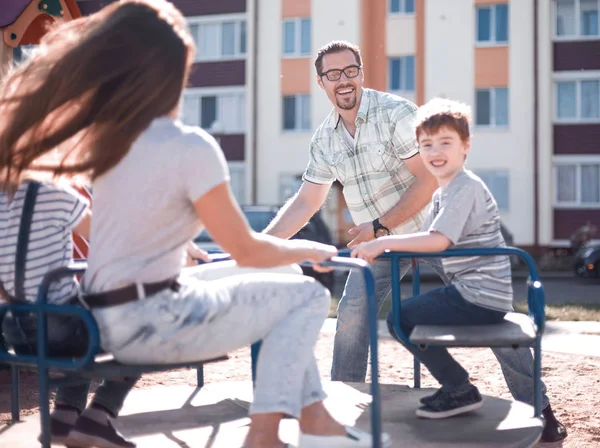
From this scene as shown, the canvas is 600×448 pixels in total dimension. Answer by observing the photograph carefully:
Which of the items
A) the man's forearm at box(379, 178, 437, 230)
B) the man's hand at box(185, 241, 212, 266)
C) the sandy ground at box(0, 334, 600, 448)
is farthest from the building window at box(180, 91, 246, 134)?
the man's hand at box(185, 241, 212, 266)

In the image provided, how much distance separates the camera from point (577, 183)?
2519 centimetres

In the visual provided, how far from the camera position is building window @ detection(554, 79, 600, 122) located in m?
25.2

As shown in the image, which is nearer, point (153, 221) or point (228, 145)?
point (153, 221)

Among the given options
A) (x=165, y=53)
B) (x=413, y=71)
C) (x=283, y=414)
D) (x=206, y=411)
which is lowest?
(x=206, y=411)

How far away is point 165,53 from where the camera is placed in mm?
2531

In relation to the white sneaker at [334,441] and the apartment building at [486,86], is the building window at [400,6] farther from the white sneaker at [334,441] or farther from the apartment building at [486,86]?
the white sneaker at [334,441]

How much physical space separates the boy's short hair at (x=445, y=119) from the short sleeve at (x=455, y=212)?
8.7 inches

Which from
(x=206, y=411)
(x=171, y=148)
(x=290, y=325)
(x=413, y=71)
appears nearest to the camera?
(x=171, y=148)

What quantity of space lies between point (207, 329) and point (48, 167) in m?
0.68

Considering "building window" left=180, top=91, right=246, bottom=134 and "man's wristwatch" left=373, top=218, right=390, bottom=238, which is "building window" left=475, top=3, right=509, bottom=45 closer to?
"building window" left=180, top=91, right=246, bottom=134

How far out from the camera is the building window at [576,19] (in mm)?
25281

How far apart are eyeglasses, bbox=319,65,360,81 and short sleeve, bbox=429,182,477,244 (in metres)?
1.20

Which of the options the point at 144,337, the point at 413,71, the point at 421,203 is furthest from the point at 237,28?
the point at 144,337

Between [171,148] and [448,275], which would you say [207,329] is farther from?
[448,275]
